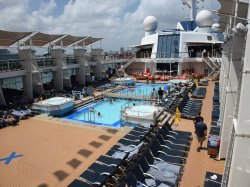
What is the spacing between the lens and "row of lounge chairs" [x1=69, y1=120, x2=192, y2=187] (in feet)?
22.7

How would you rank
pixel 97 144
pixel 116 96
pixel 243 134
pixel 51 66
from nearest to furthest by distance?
pixel 243 134 → pixel 97 144 → pixel 116 96 → pixel 51 66

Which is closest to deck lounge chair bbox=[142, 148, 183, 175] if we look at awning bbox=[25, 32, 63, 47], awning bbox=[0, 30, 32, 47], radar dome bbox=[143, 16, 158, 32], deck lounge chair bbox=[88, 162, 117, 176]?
deck lounge chair bbox=[88, 162, 117, 176]

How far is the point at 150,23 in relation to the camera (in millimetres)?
36438

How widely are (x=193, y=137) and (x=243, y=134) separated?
22.2 ft

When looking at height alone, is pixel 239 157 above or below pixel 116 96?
above

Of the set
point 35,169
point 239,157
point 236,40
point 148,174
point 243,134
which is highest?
point 236,40

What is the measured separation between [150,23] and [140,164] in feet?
105

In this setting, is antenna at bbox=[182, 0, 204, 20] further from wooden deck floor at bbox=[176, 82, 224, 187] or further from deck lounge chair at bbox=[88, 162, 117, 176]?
deck lounge chair at bbox=[88, 162, 117, 176]

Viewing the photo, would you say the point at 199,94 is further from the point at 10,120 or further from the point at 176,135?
the point at 10,120

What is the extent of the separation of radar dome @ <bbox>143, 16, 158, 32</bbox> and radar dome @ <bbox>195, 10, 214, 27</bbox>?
6.66 m

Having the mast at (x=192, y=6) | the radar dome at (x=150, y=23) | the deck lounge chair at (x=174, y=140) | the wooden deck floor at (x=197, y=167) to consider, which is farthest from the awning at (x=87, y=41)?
the wooden deck floor at (x=197, y=167)

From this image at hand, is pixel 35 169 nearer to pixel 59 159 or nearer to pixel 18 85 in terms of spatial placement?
pixel 59 159

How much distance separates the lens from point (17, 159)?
9570mm

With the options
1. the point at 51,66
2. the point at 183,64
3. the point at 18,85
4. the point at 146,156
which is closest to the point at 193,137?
the point at 146,156
